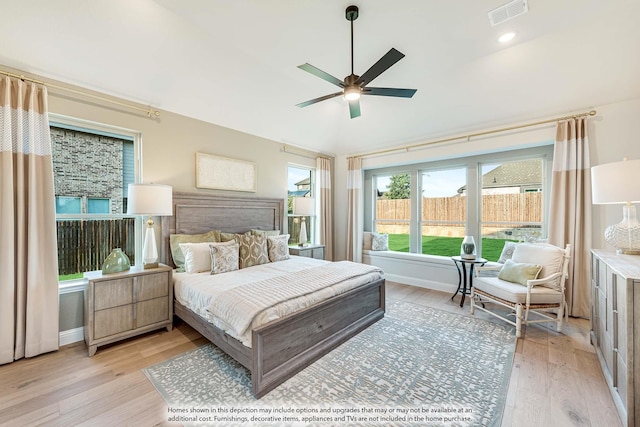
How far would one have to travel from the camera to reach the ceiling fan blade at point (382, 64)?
6.59ft

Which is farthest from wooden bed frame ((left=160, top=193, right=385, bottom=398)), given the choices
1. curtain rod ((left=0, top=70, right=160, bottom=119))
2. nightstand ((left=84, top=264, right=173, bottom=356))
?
curtain rod ((left=0, top=70, right=160, bottom=119))

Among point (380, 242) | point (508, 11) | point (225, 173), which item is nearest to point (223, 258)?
point (225, 173)

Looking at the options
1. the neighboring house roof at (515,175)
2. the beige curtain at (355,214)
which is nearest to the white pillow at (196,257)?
the beige curtain at (355,214)

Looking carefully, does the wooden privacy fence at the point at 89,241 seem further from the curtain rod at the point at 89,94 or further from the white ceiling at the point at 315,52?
the white ceiling at the point at 315,52

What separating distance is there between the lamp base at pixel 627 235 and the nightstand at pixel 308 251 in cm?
366

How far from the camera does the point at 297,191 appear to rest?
5.31 m

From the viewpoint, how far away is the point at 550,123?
3512 millimetres

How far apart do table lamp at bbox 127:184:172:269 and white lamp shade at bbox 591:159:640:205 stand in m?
4.16

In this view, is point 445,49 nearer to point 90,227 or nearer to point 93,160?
point 93,160

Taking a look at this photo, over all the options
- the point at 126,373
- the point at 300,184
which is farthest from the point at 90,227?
the point at 300,184

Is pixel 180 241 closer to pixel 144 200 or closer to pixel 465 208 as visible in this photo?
pixel 144 200

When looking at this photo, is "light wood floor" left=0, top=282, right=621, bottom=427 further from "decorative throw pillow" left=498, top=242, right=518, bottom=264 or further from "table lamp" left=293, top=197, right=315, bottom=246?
"table lamp" left=293, top=197, right=315, bottom=246

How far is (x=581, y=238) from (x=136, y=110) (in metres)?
5.68

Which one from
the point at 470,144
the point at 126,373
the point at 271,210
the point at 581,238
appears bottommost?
the point at 126,373
